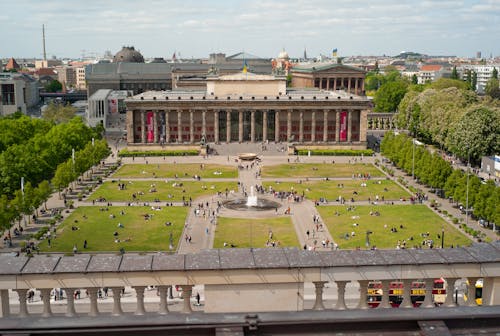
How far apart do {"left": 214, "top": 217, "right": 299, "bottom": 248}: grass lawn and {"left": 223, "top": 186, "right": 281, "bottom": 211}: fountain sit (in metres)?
6.07

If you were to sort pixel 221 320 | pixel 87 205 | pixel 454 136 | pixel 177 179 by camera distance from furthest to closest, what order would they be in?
pixel 454 136
pixel 177 179
pixel 87 205
pixel 221 320

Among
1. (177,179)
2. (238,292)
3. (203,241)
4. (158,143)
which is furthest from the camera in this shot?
(158,143)

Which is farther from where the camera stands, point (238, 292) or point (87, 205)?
point (87, 205)

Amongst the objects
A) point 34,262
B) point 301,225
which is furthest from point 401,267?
point 301,225

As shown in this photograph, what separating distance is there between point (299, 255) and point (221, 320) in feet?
29.6

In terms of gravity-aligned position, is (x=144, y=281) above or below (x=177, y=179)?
above

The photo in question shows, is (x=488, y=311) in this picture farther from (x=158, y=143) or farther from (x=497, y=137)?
(x=158, y=143)

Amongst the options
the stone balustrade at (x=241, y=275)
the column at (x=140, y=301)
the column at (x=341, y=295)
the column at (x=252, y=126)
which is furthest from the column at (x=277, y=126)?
the column at (x=140, y=301)

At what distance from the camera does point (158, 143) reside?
155500mm

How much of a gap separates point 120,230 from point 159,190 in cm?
2692

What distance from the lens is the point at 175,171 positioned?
125 m

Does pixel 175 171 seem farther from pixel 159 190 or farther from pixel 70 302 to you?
pixel 70 302

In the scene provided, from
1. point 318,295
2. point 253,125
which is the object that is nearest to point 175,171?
point 253,125

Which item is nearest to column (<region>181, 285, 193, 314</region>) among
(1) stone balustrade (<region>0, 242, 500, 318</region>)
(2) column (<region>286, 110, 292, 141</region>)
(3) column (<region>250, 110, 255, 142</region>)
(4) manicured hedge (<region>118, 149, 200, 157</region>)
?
(1) stone balustrade (<region>0, 242, 500, 318</region>)
